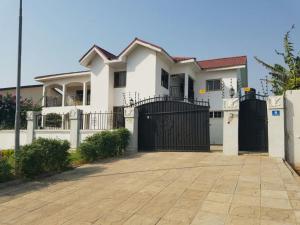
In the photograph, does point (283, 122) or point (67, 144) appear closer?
point (67, 144)

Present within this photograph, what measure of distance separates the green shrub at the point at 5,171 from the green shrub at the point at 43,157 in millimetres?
304

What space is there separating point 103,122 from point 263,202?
14098 mm

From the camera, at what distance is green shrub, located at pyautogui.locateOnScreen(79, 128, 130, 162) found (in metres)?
11.2

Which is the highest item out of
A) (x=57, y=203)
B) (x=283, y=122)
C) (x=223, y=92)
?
(x=223, y=92)

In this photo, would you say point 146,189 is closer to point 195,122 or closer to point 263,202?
point 263,202

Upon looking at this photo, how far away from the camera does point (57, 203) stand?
5887 millimetres

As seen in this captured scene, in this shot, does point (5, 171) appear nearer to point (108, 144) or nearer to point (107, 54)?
point (108, 144)

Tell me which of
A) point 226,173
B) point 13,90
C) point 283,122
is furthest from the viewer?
point 13,90

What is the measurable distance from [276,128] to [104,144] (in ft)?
23.6

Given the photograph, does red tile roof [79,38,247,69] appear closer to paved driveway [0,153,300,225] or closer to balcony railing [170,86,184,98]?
balcony railing [170,86,184,98]

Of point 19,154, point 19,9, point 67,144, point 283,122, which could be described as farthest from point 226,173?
point 19,9

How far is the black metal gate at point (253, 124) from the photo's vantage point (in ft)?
40.2

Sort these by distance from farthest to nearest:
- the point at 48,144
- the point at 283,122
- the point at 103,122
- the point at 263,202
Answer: the point at 103,122 < the point at 283,122 < the point at 48,144 < the point at 263,202

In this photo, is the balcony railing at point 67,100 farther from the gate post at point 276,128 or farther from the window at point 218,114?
the gate post at point 276,128
